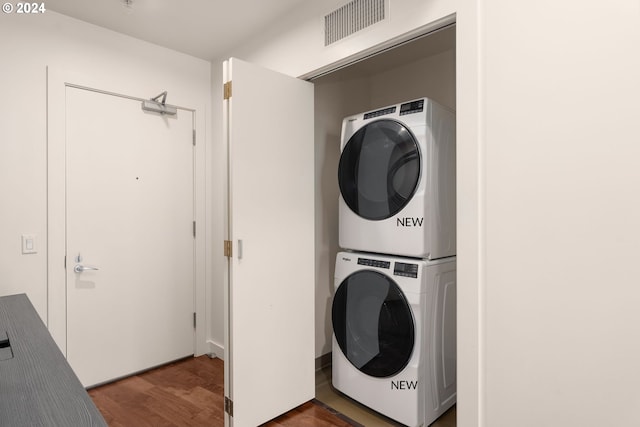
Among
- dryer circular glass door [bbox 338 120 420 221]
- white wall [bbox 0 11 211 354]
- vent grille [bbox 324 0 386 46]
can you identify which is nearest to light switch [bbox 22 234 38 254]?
white wall [bbox 0 11 211 354]

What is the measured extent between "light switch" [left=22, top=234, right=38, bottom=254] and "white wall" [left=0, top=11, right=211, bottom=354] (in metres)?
0.03

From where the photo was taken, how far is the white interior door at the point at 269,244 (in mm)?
1938

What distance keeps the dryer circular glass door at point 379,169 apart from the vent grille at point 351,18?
A: 1.69ft

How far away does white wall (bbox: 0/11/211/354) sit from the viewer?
2.13 meters

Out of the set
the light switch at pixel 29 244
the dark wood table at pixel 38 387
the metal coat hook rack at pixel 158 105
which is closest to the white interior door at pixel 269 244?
the dark wood table at pixel 38 387

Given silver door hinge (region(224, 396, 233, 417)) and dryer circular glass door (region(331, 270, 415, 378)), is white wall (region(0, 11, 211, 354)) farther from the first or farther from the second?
dryer circular glass door (region(331, 270, 415, 378))

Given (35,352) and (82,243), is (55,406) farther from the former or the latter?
(82,243)

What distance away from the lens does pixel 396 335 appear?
6.65ft

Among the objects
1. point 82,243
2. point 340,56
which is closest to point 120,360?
point 82,243

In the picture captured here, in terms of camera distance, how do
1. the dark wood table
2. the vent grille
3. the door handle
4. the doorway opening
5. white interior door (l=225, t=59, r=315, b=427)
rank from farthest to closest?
the doorway opening < the door handle < white interior door (l=225, t=59, r=315, b=427) < the vent grille < the dark wood table

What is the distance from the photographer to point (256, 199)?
2012 mm

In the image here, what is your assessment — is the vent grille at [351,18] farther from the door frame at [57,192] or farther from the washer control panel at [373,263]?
the door frame at [57,192]

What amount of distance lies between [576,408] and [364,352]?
43.9 inches

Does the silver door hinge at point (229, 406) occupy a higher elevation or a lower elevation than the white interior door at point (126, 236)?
lower
